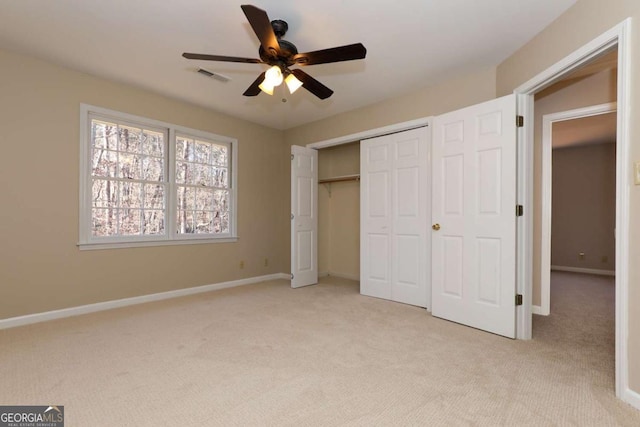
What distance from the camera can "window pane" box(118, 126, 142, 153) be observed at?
150 inches

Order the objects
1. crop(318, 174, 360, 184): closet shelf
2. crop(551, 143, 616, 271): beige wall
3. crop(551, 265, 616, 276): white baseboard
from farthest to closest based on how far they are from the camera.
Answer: crop(551, 143, 616, 271): beige wall < crop(551, 265, 616, 276): white baseboard < crop(318, 174, 360, 184): closet shelf

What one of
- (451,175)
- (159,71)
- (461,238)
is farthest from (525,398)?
(159,71)

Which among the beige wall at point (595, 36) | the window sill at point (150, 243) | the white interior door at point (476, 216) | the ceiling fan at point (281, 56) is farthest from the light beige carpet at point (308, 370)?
the ceiling fan at point (281, 56)

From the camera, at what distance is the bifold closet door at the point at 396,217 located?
3.71m

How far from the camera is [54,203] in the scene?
3.25m

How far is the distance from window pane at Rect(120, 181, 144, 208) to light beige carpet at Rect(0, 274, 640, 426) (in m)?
1.28

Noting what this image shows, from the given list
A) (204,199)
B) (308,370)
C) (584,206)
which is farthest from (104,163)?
(584,206)

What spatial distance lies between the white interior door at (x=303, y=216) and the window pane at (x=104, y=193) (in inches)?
89.0

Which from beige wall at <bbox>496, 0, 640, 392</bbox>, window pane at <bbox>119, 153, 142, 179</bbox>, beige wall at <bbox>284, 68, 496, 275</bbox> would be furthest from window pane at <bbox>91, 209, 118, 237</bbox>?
beige wall at <bbox>496, 0, 640, 392</bbox>

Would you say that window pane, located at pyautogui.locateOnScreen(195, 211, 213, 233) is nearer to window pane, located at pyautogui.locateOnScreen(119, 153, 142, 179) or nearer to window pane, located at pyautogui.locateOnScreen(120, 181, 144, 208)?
window pane, located at pyautogui.locateOnScreen(120, 181, 144, 208)

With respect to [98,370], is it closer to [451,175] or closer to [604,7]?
[451,175]

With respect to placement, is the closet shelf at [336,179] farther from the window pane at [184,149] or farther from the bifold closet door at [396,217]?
the window pane at [184,149]

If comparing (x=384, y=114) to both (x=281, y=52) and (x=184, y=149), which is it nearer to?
(x=281, y=52)

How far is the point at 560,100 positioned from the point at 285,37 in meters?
3.15
